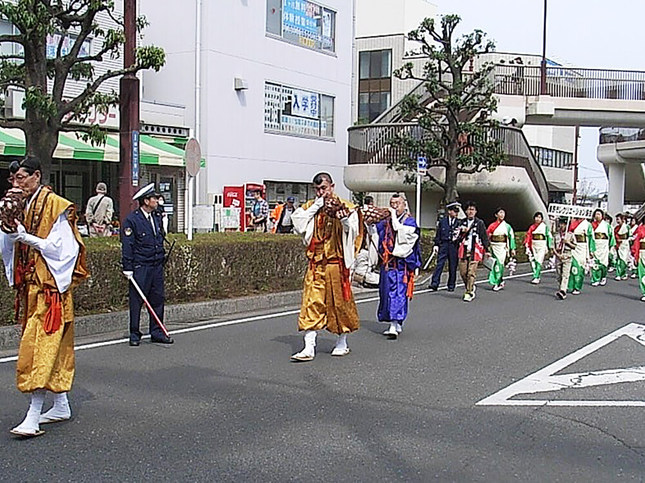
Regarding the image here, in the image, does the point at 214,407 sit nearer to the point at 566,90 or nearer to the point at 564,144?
the point at 566,90

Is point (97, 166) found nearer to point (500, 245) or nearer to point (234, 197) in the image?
point (234, 197)

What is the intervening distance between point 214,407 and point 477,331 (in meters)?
5.00

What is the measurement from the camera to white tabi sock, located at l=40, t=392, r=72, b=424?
5926 millimetres

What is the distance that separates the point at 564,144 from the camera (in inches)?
2589

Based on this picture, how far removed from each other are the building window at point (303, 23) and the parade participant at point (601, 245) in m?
13.4

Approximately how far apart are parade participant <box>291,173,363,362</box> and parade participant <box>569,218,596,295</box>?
8.22m

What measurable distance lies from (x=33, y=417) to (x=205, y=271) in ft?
22.4

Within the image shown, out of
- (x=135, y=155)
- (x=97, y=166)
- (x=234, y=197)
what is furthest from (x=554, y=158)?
(x=135, y=155)

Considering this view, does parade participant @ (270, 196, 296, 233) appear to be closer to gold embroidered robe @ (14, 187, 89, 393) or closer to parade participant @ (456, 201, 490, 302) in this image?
parade participant @ (456, 201, 490, 302)

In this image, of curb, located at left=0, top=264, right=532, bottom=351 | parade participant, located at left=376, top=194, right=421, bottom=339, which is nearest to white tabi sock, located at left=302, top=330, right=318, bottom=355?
parade participant, located at left=376, top=194, right=421, bottom=339

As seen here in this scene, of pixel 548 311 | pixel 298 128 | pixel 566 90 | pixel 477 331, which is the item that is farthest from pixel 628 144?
pixel 477 331

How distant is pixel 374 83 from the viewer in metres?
48.6

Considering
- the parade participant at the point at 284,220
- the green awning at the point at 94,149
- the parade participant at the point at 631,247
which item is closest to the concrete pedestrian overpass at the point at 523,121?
the parade participant at the point at 284,220

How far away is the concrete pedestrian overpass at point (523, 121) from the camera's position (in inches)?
931
